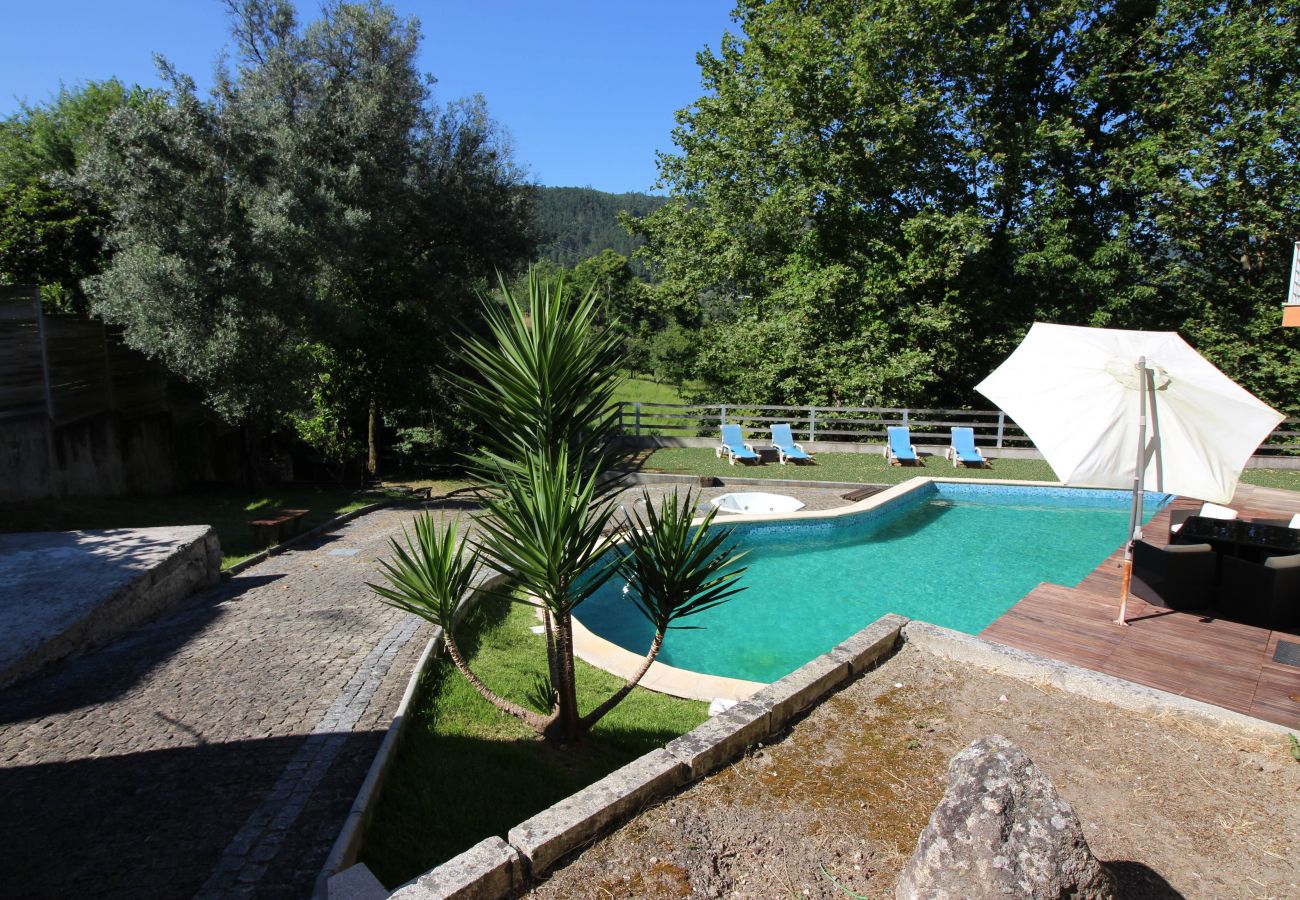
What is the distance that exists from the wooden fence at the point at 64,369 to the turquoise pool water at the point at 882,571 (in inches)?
313

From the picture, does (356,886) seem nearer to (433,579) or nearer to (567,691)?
(433,579)

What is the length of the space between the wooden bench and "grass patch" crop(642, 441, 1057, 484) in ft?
23.8

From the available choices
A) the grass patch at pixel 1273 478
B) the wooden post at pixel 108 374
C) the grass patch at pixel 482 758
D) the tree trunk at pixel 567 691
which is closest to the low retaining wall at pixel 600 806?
the grass patch at pixel 482 758

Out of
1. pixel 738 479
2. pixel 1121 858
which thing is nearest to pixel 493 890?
pixel 1121 858

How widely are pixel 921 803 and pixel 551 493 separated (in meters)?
2.38

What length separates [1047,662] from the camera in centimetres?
484

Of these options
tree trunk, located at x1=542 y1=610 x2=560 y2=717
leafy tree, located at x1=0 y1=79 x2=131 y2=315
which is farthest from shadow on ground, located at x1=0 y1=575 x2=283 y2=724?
leafy tree, located at x1=0 y1=79 x2=131 y2=315

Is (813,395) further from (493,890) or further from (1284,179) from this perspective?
(493,890)

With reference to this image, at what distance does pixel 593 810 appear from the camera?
10.0 ft

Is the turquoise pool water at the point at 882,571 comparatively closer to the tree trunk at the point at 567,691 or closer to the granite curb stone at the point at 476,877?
the tree trunk at the point at 567,691

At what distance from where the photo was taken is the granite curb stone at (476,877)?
8.35ft

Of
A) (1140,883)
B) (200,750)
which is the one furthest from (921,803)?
(200,750)

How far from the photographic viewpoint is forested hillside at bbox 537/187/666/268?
98.9m

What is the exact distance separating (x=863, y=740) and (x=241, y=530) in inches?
373
